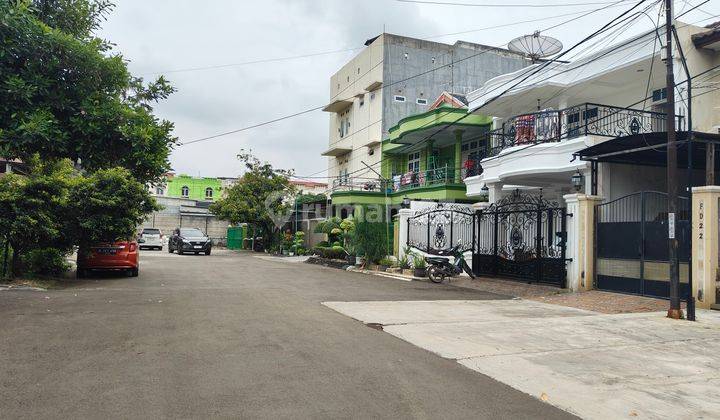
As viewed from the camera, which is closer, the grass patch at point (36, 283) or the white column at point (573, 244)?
the grass patch at point (36, 283)

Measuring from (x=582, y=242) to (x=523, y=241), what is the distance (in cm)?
257

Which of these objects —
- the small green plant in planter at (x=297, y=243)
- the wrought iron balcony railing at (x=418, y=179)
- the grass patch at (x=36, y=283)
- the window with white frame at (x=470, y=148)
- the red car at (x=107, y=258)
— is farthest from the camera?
the small green plant in planter at (x=297, y=243)

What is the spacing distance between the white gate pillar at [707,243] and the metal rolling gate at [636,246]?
27 cm

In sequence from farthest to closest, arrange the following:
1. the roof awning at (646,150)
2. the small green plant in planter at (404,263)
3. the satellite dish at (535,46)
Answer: the satellite dish at (535,46) → the small green plant in planter at (404,263) → the roof awning at (646,150)

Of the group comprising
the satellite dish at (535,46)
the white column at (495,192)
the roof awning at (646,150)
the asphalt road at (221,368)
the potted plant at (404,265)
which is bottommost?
the asphalt road at (221,368)

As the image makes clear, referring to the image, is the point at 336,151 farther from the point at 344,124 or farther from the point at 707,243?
the point at 707,243

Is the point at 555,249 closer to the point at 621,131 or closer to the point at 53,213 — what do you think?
the point at 621,131

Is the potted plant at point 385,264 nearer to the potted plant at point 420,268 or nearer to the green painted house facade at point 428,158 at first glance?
the potted plant at point 420,268

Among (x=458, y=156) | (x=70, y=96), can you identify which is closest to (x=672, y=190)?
(x=70, y=96)

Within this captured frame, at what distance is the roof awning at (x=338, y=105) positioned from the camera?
3784 centimetres

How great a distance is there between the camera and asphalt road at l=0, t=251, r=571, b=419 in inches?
174

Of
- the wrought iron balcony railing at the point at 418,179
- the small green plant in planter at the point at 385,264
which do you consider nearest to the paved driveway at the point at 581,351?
the small green plant in planter at the point at 385,264

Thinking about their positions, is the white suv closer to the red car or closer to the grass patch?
the red car

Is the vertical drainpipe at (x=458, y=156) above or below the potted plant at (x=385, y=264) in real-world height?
above
